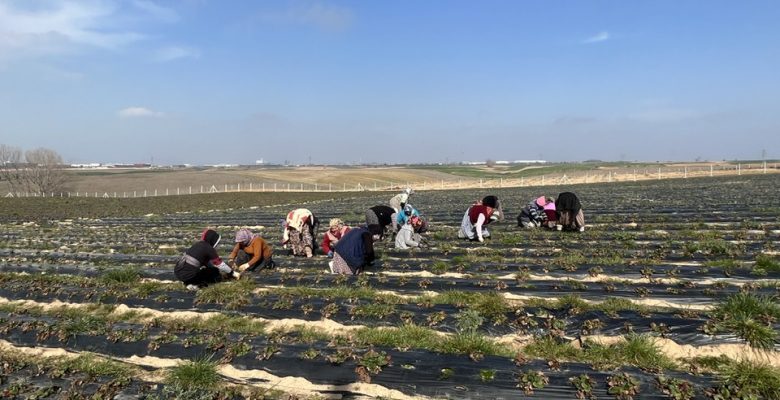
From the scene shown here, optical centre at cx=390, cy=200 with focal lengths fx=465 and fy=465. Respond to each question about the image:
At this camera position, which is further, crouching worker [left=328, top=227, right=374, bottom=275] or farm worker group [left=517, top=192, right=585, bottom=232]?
farm worker group [left=517, top=192, right=585, bottom=232]

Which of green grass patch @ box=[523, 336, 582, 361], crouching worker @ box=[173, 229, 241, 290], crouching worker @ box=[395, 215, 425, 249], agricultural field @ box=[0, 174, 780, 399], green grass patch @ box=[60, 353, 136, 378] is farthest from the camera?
crouching worker @ box=[395, 215, 425, 249]

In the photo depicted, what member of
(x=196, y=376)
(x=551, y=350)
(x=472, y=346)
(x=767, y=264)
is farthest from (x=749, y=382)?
(x=196, y=376)

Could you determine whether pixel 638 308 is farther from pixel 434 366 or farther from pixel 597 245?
pixel 597 245

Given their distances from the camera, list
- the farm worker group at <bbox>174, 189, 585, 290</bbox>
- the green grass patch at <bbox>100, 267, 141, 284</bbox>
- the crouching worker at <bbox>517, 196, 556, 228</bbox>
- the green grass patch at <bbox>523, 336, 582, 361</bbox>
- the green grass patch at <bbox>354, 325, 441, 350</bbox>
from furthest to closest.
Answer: the crouching worker at <bbox>517, 196, 556, 228</bbox>
the green grass patch at <bbox>100, 267, 141, 284</bbox>
the farm worker group at <bbox>174, 189, 585, 290</bbox>
the green grass patch at <bbox>354, 325, 441, 350</bbox>
the green grass patch at <bbox>523, 336, 582, 361</bbox>

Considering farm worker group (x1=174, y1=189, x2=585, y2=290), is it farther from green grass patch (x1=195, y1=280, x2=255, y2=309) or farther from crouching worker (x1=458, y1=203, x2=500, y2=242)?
green grass patch (x1=195, y1=280, x2=255, y2=309)

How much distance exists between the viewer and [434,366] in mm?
4730

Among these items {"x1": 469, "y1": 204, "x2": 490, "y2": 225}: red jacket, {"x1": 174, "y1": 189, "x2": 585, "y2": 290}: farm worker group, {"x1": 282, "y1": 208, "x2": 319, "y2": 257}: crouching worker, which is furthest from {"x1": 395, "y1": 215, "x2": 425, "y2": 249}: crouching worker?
{"x1": 282, "y1": 208, "x2": 319, "y2": 257}: crouching worker

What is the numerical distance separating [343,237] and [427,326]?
326 cm

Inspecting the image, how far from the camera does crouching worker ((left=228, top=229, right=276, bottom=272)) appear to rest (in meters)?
9.18

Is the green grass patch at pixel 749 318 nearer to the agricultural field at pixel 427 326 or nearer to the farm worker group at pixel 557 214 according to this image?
the agricultural field at pixel 427 326

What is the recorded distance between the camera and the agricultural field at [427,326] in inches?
177

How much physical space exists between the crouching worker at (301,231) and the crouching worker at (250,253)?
1090 millimetres

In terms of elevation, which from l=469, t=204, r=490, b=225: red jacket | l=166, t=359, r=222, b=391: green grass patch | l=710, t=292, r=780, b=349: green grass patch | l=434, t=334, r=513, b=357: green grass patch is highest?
l=469, t=204, r=490, b=225: red jacket

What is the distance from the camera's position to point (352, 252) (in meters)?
8.51
